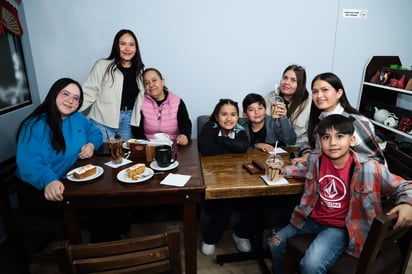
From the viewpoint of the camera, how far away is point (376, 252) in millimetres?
1018

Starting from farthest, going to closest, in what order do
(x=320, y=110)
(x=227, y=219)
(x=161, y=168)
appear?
(x=227, y=219) < (x=320, y=110) < (x=161, y=168)

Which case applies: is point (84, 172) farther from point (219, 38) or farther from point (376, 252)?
point (219, 38)

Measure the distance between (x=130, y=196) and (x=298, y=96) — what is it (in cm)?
164

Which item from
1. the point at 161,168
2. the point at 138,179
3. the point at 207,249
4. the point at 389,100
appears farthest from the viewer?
the point at 389,100

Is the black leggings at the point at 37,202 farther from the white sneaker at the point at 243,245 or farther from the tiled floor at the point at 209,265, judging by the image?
the white sneaker at the point at 243,245

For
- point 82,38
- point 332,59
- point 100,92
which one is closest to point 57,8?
point 82,38

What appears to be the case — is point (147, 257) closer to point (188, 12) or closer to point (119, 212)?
point (119, 212)

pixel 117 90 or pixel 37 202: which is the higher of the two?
pixel 117 90

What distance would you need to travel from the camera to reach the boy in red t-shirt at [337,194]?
125cm

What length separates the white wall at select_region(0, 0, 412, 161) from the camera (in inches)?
101

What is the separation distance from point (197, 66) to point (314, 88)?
1458 mm

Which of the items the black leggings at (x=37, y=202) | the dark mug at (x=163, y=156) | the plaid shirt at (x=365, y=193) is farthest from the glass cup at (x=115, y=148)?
the plaid shirt at (x=365, y=193)

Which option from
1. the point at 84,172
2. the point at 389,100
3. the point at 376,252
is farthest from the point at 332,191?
the point at 389,100

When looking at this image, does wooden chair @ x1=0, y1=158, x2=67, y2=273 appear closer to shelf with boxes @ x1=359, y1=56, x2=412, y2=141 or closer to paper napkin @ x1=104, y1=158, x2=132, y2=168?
paper napkin @ x1=104, y1=158, x2=132, y2=168
